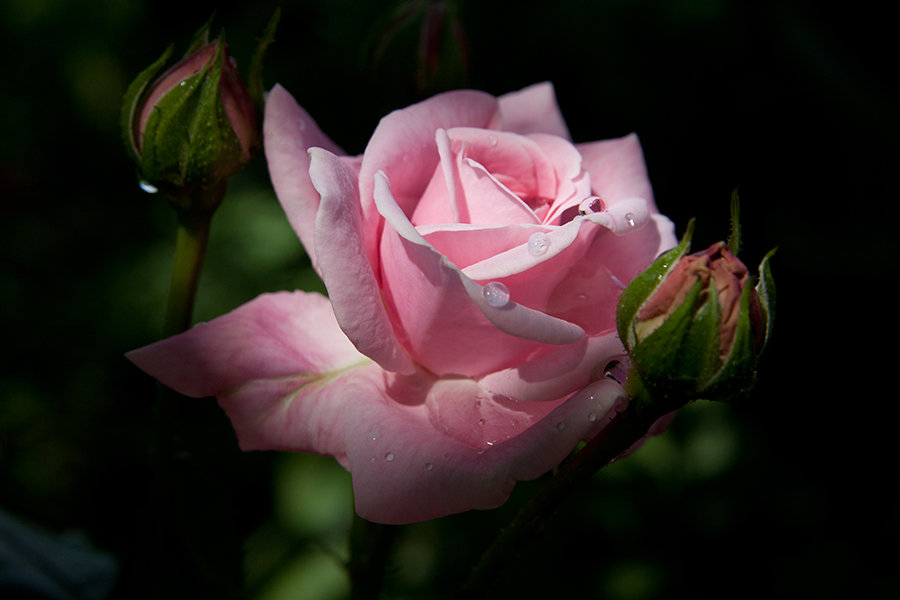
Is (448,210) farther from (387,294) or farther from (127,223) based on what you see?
(127,223)

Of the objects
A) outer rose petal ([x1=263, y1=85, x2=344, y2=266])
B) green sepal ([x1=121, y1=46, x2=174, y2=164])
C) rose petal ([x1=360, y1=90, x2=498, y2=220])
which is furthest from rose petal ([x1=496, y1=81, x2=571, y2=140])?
green sepal ([x1=121, y1=46, x2=174, y2=164])

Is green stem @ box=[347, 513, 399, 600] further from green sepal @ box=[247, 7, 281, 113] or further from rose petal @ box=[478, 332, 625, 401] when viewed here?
green sepal @ box=[247, 7, 281, 113]

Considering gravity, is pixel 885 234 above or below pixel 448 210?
below

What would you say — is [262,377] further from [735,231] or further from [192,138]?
[735,231]

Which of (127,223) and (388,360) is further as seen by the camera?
(127,223)

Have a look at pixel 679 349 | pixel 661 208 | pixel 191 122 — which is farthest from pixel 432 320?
pixel 661 208

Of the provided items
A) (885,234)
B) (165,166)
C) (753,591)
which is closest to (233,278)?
(165,166)

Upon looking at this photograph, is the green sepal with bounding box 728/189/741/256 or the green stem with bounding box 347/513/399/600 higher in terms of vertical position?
the green sepal with bounding box 728/189/741/256
